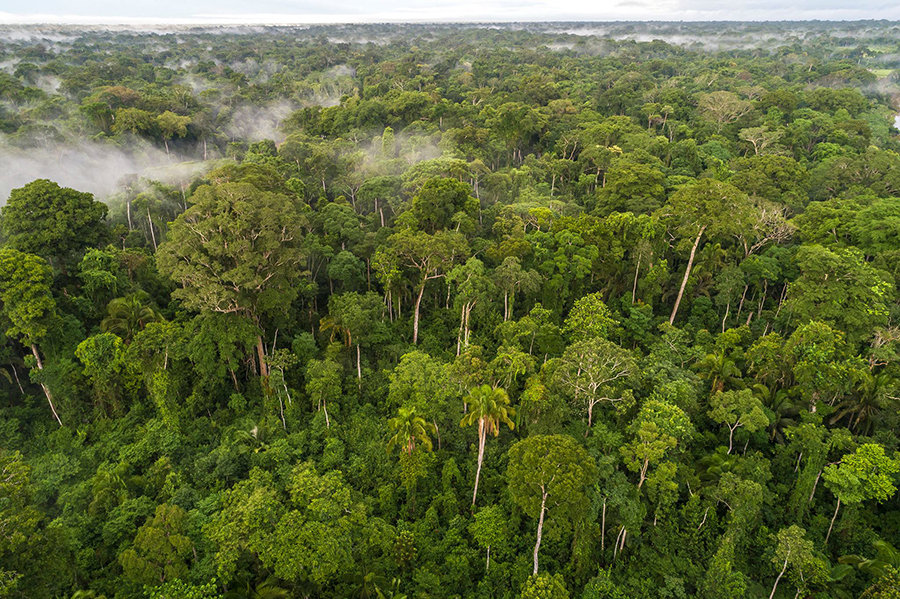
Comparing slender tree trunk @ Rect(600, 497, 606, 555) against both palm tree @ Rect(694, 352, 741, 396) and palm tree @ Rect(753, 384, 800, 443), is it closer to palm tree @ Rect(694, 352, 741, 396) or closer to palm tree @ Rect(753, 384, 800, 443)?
palm tree @ Rect(694, 352, 741, 396)

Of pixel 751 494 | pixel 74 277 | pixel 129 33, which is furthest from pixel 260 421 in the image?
pixel 129 33

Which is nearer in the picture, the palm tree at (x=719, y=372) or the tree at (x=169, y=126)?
the palm tree at (x=719, y=372)

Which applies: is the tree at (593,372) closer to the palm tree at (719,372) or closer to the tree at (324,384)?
the palm tree at (719,372)

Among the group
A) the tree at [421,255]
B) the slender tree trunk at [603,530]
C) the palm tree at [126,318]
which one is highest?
the tree at [421,255]

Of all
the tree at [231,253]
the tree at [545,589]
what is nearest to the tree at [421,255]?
the tree at [231,253]

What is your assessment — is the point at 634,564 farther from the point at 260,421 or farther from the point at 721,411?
the point at 260,421

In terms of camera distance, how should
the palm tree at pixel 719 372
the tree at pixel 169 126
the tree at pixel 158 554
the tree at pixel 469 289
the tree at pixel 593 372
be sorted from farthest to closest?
the tree at pixel 169 126
the tree at pixel 469 289
the palm tree at pixel 719 372
the tree at pixel 593 372
the tree at pixel 158 554
